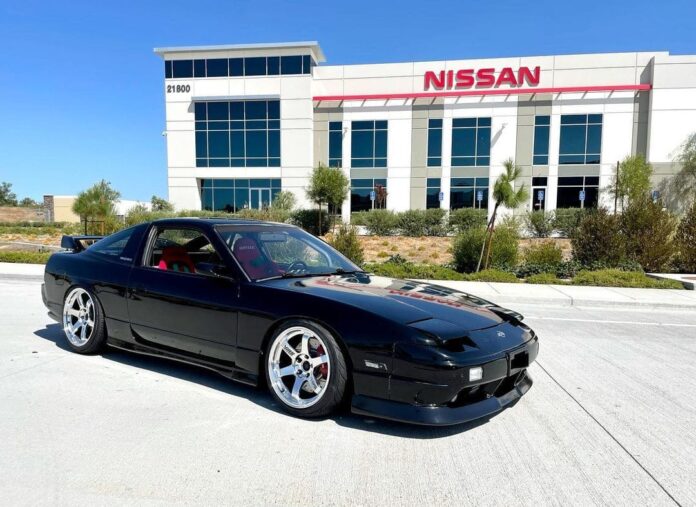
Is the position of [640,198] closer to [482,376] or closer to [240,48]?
[482,376]

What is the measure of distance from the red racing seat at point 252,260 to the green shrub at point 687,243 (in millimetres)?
14654

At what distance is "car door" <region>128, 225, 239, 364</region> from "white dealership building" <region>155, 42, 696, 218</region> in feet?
103

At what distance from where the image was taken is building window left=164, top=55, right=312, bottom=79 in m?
36.7

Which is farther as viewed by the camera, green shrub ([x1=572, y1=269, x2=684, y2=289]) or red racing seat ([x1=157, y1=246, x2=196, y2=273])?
green shrub ([x1=572, y1=269, x2=684, y2=289])

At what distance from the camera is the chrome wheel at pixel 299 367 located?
356 cm

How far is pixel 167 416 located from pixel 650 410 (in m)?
3.87

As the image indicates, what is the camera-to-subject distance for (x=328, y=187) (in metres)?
27.7

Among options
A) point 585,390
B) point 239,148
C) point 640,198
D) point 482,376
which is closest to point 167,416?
point 482,376

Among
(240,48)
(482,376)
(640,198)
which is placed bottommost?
(482,376)

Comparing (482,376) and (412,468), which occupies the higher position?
(482,376)

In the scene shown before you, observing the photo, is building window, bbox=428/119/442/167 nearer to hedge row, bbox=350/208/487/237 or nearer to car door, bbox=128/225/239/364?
hedge row, bbox=350/208/487/237

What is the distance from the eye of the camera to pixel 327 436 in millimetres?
3363

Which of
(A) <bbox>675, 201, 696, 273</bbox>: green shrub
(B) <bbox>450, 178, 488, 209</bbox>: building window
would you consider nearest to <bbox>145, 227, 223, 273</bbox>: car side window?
(A) <bbox>675, 201, 696, 273</bbox>: green shrub

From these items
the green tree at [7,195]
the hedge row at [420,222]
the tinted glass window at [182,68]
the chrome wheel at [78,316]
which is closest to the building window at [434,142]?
the hedge row at [420,222]
